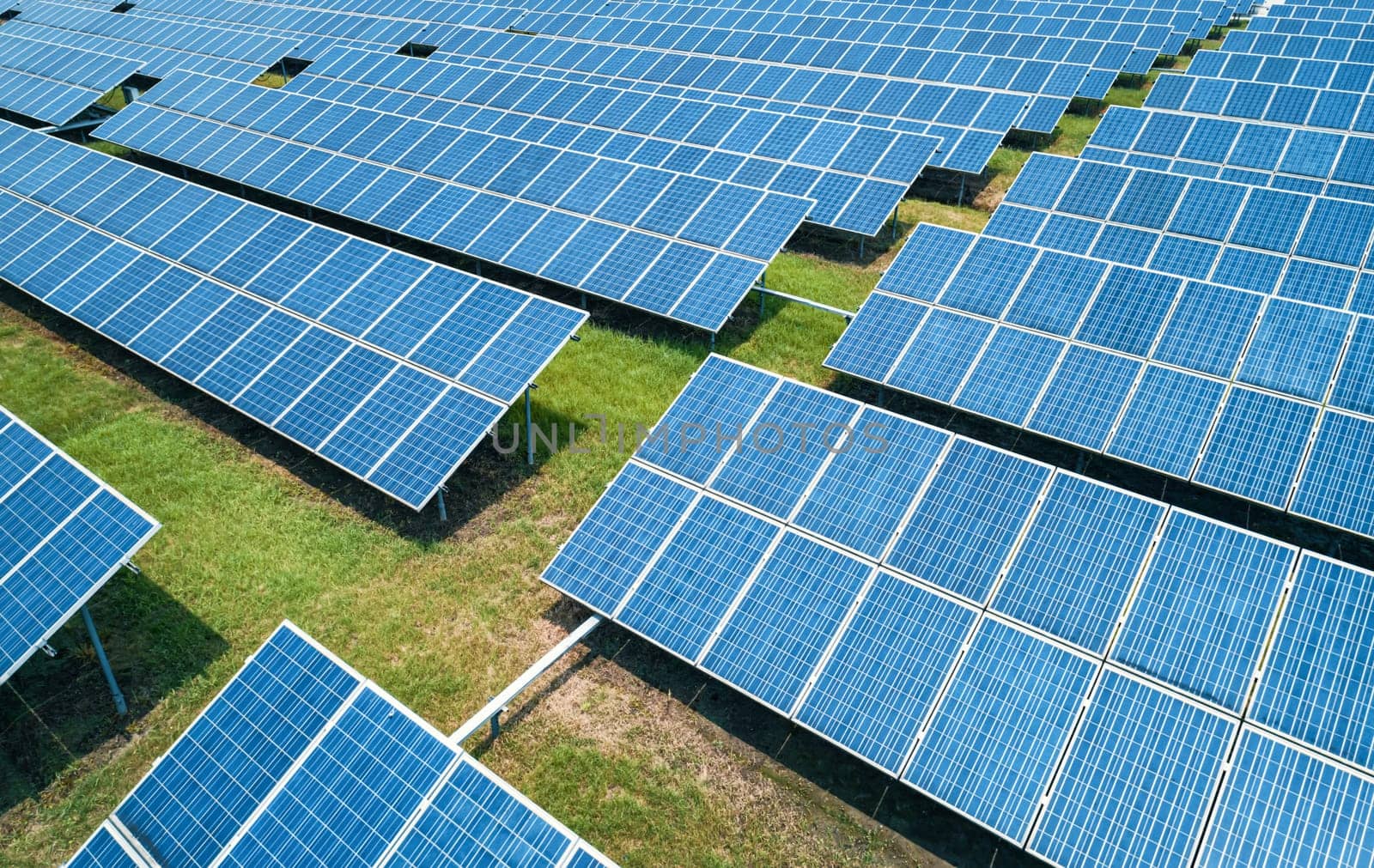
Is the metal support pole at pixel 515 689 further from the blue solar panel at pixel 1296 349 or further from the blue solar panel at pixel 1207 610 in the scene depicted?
the blue solar panel at pixel 1296 349

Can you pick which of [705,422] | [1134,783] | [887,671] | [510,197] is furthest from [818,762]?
[510,197]

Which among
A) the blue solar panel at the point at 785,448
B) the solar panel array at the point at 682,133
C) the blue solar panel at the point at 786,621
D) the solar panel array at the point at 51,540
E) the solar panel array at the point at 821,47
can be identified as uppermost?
the solar panel array at the point at 51,540

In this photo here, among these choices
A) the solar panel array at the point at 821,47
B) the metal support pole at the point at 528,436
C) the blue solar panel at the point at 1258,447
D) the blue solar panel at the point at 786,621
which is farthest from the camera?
the solar panel array at the point at 821,47

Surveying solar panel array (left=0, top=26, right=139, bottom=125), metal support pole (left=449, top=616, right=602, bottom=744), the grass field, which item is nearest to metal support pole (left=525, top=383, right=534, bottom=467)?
the grass field

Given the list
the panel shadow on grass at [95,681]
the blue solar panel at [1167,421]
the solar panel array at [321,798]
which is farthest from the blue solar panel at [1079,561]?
the panel shadow on grass at [95,681]

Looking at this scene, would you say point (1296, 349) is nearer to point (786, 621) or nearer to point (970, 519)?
point (970, 519)

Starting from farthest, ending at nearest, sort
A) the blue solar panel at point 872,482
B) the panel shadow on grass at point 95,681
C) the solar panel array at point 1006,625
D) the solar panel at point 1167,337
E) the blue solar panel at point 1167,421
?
1. the blue solar panel at point 1167,421
2. the solar panel at point 1167,337
3. the blue solar panel at point 872,482
4. the panel shadow on grass at point 95,681
5. the solar panel array at point 1006,625

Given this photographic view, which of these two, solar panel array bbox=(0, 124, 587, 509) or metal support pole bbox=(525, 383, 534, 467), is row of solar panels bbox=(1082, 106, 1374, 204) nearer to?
metal support pole bbox=(525, 383, 534, 467)
